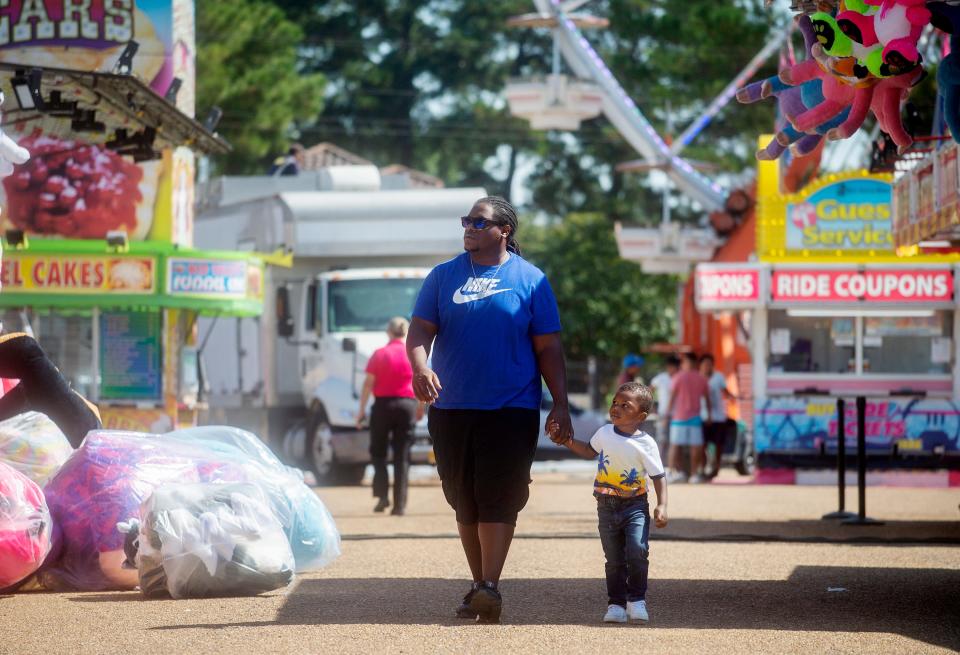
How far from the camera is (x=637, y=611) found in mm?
7559

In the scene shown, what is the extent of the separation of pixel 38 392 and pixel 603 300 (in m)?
36.6

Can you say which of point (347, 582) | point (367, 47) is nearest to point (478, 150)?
point (367, 47)

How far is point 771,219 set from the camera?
2050 centimetres

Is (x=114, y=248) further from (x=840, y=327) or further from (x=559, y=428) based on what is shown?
(x=559, y=428)

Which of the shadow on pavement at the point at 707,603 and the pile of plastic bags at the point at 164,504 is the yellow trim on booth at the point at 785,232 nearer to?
the shadow on pavement at the point at 707,603

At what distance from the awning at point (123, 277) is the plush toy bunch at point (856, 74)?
11.2 metres

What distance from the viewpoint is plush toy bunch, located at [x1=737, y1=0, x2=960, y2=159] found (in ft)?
24.7

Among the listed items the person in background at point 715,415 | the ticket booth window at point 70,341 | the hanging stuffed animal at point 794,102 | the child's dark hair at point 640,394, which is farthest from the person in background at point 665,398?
the child's dark hair at point 640,394

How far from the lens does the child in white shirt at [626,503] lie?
24.9 ft

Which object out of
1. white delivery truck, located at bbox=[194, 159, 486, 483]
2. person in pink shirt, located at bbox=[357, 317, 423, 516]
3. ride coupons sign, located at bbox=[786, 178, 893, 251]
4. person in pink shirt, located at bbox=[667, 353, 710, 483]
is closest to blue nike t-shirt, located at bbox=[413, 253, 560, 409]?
person in pink shirt, located at bbox=[357, 317, 423, 516]

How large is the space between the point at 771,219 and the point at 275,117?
23.5 meters

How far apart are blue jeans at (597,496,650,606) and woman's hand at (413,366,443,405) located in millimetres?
919

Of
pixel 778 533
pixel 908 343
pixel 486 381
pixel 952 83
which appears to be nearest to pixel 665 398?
pixel 908 343

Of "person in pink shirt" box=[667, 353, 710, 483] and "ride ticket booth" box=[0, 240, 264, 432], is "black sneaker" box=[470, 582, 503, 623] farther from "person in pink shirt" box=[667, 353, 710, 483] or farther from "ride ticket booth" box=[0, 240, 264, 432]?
"person in pink shirt" box=[667, 353, 710, 483]
